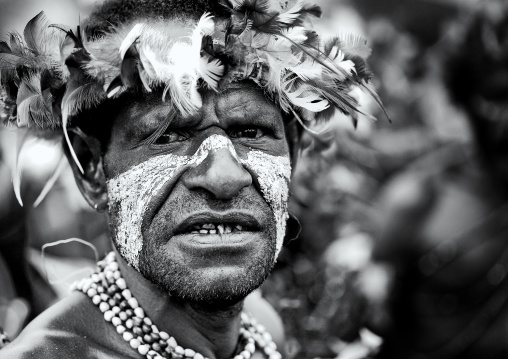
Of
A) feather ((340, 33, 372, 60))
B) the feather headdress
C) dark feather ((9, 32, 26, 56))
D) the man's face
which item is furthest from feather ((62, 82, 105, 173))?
feather ((340, 33, 372, 60))

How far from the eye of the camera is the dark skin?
7.95 feet

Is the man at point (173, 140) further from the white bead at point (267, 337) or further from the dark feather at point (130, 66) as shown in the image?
the white bead at point (267, 337)

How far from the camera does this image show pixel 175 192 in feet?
Answer: 8.12

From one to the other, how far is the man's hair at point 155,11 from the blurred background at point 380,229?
1.92ft

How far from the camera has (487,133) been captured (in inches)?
223

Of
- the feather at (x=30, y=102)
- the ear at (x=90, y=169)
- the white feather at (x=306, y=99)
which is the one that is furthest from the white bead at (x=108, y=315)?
the white feather at (x=306, y=99)

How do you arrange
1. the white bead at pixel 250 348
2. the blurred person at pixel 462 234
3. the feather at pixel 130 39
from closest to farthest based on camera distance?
the feather at pixel 130 39 < the white bead at pixel 250 348 < the blurred person at pixel 462 234

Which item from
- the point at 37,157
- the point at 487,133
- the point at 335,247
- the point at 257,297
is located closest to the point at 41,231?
the point at 37,157

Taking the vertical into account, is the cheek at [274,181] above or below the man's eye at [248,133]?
below

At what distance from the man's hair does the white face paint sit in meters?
0.45

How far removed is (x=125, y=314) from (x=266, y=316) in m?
0.99

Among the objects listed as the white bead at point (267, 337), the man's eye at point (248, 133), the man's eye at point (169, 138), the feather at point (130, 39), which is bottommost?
the white bead at point (267, 337)

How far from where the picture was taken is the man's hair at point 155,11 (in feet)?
8.51

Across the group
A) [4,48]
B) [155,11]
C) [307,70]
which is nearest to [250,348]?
[307,70]
